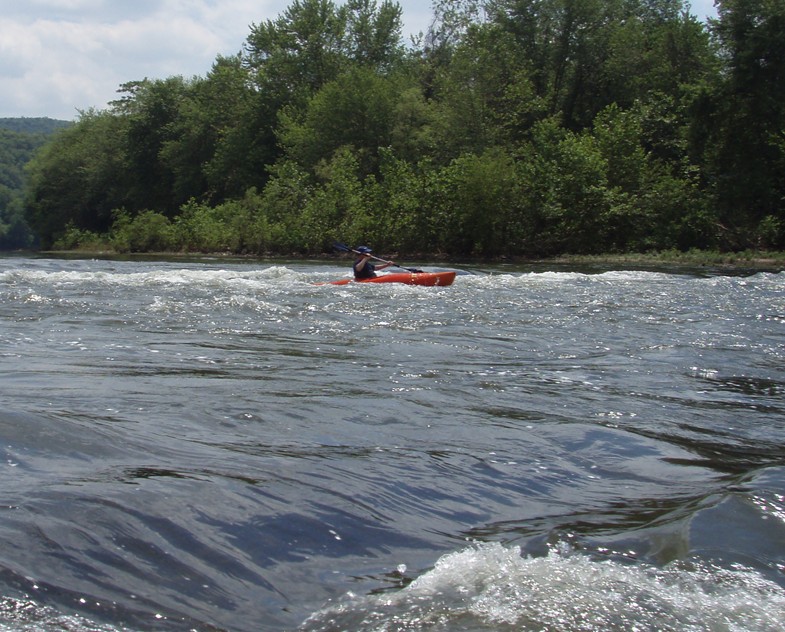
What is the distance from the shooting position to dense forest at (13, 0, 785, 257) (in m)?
30.7

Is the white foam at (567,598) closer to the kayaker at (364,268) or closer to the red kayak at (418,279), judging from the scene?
the red kayak at (418,279)

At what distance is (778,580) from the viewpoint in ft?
10.3

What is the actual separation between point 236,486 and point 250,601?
1.13 m

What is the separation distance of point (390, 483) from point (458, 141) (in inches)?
1447

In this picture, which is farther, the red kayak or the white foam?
the red kayak

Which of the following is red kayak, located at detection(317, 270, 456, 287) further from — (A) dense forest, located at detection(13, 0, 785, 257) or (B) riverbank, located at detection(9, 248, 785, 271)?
(A) dense forest, located at detection(13, 0, 785, 257)

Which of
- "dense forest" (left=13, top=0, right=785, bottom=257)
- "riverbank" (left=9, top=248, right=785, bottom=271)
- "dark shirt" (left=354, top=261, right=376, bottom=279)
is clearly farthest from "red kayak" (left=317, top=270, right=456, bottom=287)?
"dense forest" (left=13, top=0, right=785, bottom=257)

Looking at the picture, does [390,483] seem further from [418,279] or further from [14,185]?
[14,185]

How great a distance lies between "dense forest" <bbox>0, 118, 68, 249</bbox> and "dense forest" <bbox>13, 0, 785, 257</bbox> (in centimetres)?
1526

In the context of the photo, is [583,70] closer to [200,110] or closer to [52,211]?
[200,110]

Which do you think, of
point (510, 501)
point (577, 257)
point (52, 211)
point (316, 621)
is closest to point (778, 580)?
point (510, 501)

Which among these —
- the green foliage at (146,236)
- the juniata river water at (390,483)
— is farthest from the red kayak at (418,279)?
the green foliage at (146,236)

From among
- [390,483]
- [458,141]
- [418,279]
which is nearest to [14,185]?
[458,141]

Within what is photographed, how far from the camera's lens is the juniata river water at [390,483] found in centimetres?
287
